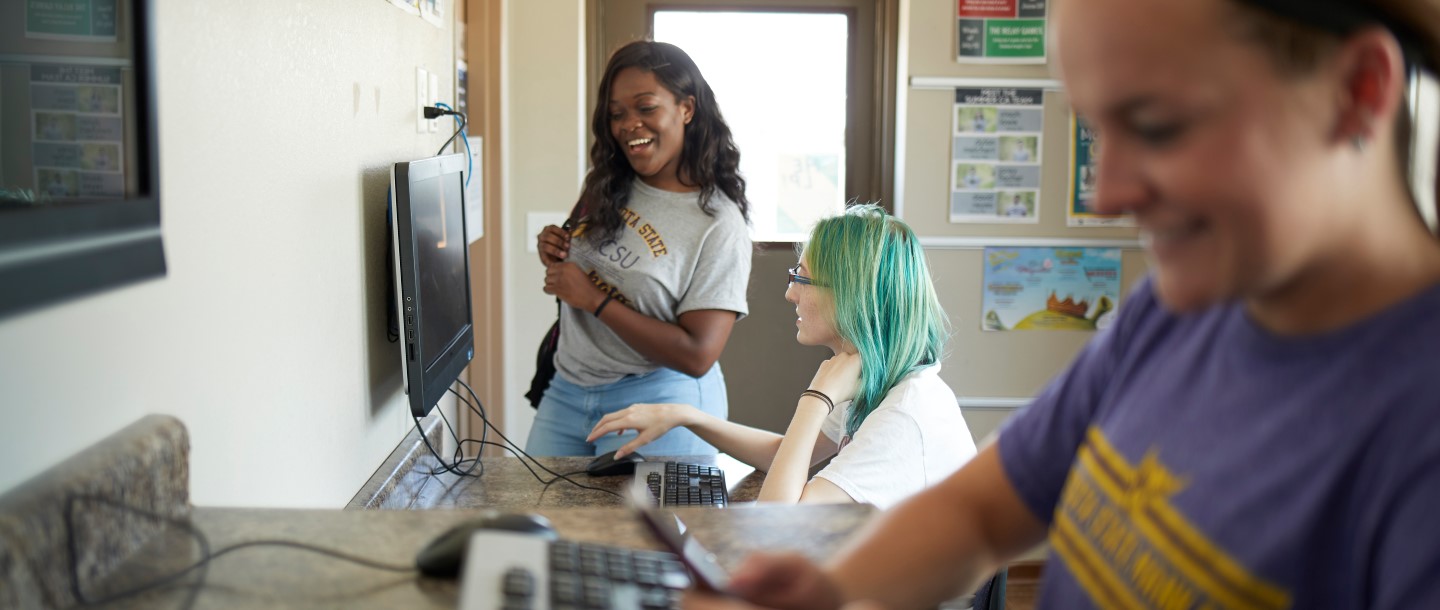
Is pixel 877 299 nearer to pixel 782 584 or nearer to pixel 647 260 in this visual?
pixel 647 260

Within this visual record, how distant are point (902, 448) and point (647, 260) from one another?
29.0 inches

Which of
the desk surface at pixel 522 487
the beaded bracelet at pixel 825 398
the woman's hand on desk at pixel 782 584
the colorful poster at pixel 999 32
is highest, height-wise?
the colorful poster at pixel 999 32

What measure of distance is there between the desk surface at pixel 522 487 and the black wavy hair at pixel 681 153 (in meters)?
0.51

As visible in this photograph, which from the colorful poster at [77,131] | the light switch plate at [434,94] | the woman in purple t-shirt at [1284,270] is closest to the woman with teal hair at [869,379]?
the light switch plate at [434,94]

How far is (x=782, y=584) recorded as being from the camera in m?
0.84

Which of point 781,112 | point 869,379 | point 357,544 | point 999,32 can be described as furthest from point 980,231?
point 357,544

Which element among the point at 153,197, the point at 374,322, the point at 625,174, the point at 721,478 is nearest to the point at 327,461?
the point at 374,322

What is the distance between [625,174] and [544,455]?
59 centimetres

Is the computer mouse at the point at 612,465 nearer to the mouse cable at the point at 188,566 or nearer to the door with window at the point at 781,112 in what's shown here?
the mouse cable at the point at 188,566

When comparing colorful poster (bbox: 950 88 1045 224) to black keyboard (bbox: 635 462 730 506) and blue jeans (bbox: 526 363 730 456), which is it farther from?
black keyboard (bbox: 635 462 730 506)

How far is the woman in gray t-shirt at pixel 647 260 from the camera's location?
7.51 feet

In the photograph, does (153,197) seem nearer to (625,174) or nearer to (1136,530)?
(1136,530)

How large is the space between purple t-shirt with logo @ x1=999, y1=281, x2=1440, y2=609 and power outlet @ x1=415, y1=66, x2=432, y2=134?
163 cm

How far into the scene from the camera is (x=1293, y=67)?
646 millimetres
